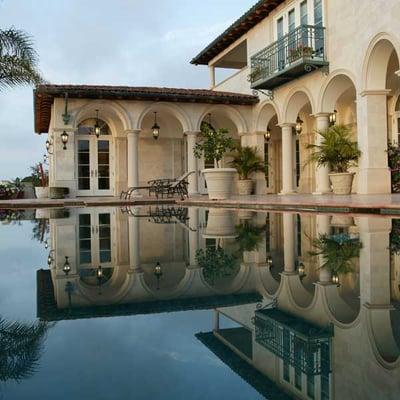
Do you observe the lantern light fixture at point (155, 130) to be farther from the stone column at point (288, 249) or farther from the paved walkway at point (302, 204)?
the stone column at point (288, 249)

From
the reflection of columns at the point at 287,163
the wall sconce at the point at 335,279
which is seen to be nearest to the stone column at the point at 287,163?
the reflection of columns at the point at 287,163

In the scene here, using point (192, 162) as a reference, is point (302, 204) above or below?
below

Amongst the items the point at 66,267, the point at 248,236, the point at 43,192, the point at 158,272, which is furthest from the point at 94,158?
the point at 158,272

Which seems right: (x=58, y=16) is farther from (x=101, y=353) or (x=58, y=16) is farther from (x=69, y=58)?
(x=101, y=353)

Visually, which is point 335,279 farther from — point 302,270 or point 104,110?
point 104,110

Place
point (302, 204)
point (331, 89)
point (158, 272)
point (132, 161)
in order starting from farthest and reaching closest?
point (132, 161), point (331, 89), point (302, 204), point (158, 272)

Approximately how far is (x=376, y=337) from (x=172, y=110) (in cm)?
2055

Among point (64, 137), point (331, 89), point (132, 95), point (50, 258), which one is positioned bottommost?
point (50, 258)

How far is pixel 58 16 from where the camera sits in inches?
1283

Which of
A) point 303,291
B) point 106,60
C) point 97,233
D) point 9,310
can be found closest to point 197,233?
point 97,233

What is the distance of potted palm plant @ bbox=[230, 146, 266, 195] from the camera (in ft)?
72.4

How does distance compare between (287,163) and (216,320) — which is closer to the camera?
(216,320)

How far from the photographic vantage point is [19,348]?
2.21 m

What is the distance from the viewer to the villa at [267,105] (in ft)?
50.5
